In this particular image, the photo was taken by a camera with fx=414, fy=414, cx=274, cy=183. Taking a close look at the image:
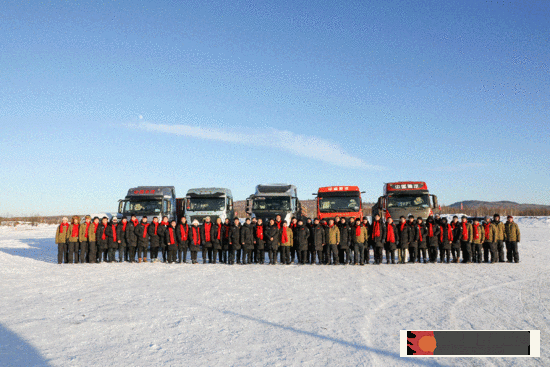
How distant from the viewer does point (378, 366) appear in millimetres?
4570

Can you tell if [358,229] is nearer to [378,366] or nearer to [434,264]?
[434,264]

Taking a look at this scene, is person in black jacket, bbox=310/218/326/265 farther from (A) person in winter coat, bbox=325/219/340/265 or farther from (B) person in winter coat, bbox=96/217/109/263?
(B) person in winter coat, bbox=96/217/109/263

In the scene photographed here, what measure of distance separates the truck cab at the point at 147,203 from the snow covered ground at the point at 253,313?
23.1 feet

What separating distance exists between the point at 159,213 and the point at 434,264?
11955 millimetres

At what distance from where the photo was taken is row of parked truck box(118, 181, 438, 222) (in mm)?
17922

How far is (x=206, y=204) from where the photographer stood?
19047mm

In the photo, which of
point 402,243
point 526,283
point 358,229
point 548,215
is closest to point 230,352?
point 526,283

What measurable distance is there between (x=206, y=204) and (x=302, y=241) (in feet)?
22.1

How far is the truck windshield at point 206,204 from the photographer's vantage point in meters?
Answer: 18.9

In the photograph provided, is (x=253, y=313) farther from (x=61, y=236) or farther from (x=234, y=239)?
(x=61, y=236)

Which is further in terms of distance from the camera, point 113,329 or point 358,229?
point 358,229

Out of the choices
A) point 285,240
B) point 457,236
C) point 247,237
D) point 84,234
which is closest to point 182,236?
point 247,237

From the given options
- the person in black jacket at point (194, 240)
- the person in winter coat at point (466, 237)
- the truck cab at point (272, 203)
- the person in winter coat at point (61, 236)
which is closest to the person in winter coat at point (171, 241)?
the person in black jacket at point (194, 240)

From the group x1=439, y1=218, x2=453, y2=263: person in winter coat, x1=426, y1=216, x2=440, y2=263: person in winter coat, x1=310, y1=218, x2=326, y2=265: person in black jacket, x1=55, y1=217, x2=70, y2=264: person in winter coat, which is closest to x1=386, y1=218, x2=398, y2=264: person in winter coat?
x1=426, y1=216, x2=440, y2=263: person in winter coat
